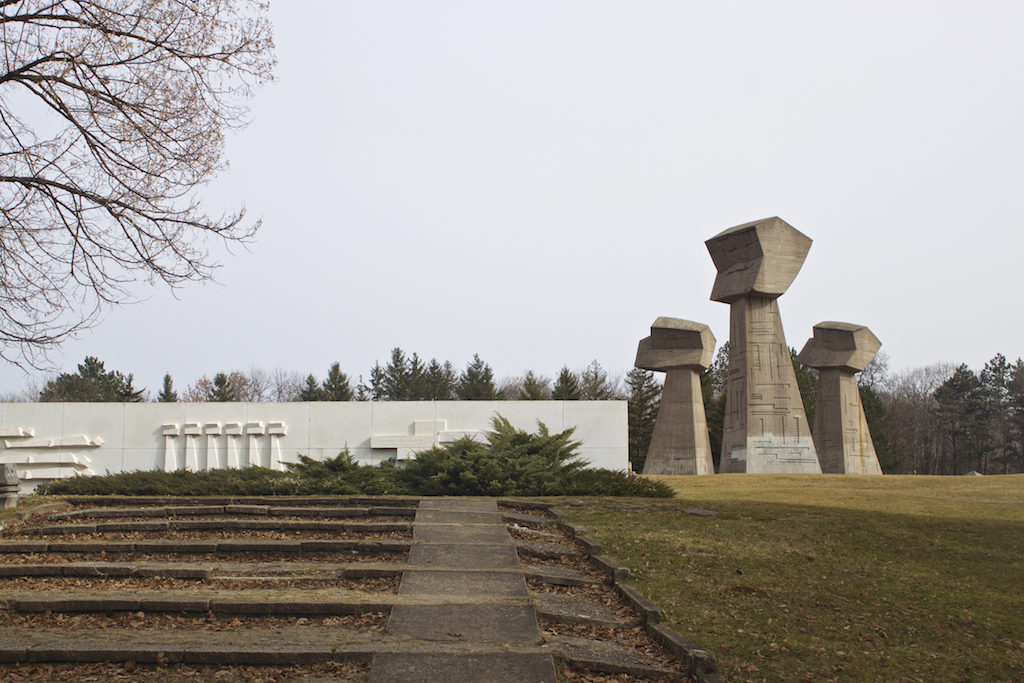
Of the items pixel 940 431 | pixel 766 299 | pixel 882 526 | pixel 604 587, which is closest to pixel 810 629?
pixel 604 587

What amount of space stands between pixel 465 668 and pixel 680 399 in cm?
2936

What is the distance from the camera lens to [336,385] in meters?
60.8

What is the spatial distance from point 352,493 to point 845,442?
1052 inches

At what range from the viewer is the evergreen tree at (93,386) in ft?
190

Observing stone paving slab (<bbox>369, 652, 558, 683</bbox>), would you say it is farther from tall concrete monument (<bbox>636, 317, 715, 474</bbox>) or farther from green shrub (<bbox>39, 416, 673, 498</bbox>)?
tall concrete monument (<bbox>636, 317, 715, 474</bbox>)

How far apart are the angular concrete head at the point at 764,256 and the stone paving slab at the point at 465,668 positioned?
26.1 metres

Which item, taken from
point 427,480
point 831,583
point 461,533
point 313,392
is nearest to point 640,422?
point 313,392

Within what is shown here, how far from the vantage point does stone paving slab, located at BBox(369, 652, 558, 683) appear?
5.45 meters

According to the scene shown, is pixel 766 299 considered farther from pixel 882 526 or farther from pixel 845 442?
pixel 882 526

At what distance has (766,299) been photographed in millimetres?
31156

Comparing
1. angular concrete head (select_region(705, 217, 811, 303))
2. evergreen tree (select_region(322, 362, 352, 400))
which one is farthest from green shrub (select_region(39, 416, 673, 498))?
evergreen tree (select_region(322, 362, 352, 400))

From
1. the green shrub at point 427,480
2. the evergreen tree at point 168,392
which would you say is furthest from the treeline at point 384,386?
the green shrub at point 427,480

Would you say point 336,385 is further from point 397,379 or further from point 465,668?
point 465,668

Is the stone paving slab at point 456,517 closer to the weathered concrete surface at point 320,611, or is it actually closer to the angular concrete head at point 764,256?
the weathered concrete surface at point 320,611
